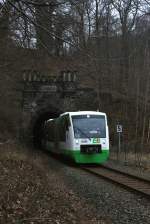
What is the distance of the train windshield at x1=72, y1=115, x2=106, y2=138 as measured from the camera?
27594 mm

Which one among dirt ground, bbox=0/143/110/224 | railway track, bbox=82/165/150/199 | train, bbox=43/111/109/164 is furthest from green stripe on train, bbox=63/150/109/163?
dirt ground, bbox=0/143/110/224

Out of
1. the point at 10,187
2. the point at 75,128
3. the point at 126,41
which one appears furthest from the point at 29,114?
the point at 10,187

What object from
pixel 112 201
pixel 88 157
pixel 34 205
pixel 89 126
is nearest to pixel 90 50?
pixel 34 205

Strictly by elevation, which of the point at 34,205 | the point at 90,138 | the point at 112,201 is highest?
the point at 34,205

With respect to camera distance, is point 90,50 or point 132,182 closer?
point 90,50

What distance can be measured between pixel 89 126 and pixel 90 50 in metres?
16.3

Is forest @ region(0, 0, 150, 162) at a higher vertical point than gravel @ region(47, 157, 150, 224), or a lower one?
higher

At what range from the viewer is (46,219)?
30.4 feet

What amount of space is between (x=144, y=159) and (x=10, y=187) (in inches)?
706

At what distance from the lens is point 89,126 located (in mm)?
28000

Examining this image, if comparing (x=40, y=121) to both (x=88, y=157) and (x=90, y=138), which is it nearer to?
(x=90, y=138)

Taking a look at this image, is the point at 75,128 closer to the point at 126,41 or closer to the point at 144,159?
the point at 144,159

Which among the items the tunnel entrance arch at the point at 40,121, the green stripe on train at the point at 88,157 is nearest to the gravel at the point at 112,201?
the green stripe on train at the point at 88,157

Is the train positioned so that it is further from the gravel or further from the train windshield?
the gravel
